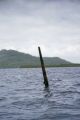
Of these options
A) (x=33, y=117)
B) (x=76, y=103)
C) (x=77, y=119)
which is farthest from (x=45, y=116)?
(x=76, y=103)

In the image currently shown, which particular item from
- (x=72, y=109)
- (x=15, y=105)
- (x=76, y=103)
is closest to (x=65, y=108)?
(x=72, y=109)

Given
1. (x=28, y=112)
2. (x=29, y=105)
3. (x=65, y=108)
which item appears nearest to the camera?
(x=28, y=112)

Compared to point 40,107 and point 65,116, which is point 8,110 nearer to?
point 40,107

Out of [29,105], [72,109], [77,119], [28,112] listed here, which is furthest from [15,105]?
[77,119]

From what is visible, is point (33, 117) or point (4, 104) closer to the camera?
point (33, 117)

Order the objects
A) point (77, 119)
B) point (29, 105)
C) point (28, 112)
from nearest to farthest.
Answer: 1. point (77, 119)
2. point (28, 112)
3. point (29, 105)

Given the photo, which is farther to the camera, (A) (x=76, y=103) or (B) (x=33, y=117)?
(A) (x=76, y=103)

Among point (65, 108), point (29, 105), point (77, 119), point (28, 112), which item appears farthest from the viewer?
point (29, 105)

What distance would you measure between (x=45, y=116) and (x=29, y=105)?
4.32m

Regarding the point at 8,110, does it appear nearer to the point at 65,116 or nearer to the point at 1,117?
the point at 1,117

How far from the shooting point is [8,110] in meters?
21.1

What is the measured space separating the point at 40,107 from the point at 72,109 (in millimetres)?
2505

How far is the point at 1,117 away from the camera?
744 inches

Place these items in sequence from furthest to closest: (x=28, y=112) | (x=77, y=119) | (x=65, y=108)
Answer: (x=65, y=108)
(x=28, y=112)
(x=77, y=119)
